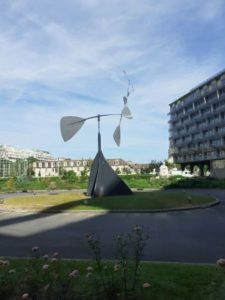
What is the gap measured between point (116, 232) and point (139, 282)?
9.06m

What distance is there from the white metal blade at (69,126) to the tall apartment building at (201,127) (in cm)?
6530

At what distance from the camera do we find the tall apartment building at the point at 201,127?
9438 cm

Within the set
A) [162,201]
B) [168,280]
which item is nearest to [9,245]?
[168,280]

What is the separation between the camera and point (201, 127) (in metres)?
104

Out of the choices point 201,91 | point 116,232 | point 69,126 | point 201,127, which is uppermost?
point 201,91

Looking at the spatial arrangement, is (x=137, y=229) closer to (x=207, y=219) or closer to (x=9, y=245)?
(x=9, y=245)

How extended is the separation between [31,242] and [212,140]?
290 feet

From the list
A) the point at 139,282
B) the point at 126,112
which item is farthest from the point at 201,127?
the point at 139,282

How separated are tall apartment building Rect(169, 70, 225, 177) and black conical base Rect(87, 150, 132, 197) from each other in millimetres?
63061

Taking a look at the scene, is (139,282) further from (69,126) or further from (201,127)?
(201,127)

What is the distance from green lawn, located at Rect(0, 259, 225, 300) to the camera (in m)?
5.98

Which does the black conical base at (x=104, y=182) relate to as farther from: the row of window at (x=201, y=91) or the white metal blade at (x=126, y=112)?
the row of window at (x=201, y=91)

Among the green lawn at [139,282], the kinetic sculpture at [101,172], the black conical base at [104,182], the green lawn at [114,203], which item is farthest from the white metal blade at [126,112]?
the green lawn at [139,282]

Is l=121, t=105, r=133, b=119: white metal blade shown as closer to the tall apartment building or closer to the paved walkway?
the paved walkway
